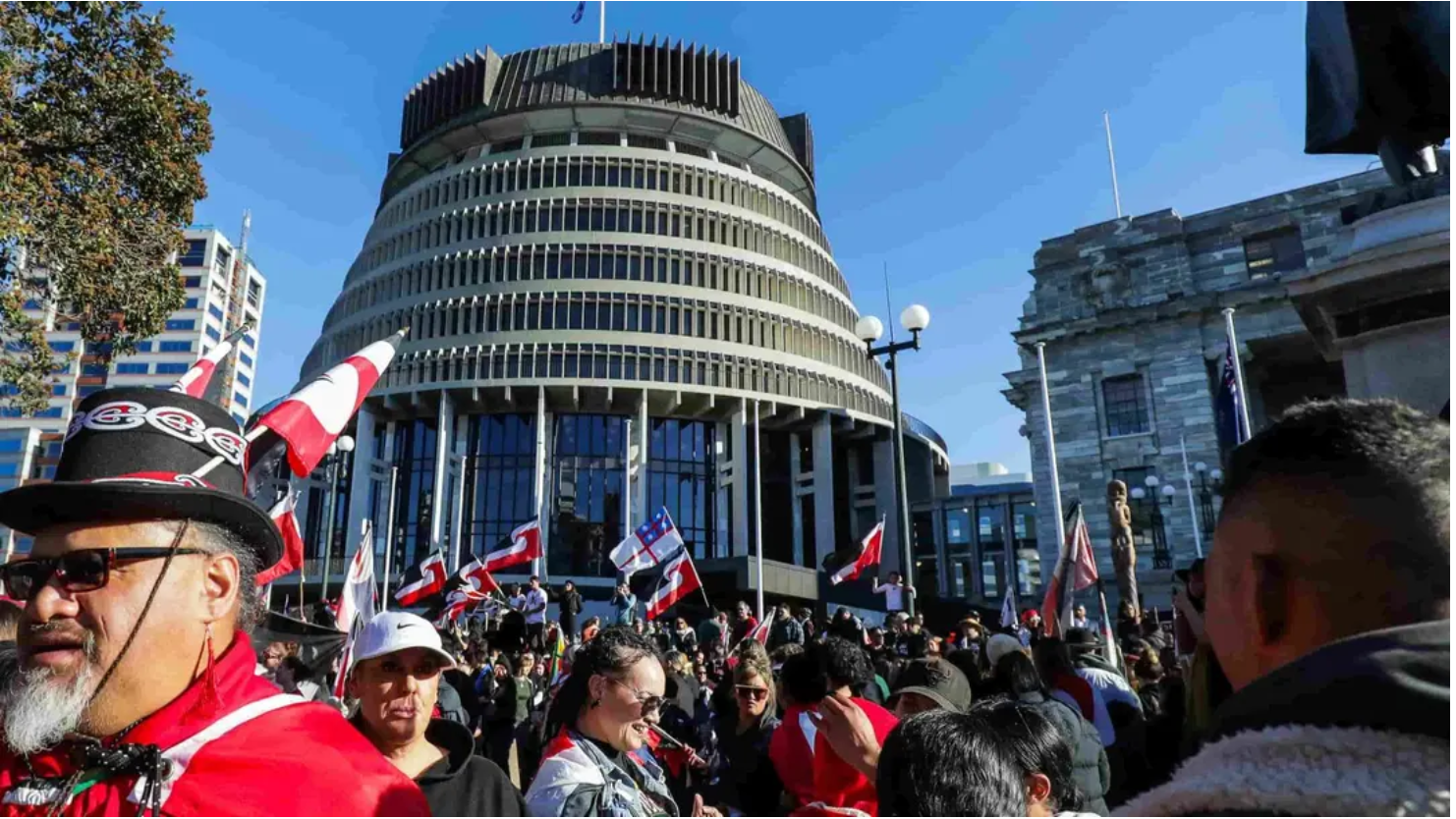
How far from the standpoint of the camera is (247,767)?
91.4 inches

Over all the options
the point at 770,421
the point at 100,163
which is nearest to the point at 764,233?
the point at 770,421

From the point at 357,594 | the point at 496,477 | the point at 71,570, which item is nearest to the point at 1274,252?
the point at 357,594

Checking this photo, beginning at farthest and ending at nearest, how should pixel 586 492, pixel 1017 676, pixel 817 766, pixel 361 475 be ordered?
pixel 586 492 < pixel 361 475 < pixel 1017 676 < pixel 817 766

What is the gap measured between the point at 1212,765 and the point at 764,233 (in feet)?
207

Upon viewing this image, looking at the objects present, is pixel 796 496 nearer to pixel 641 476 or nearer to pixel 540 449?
pixel 641 476

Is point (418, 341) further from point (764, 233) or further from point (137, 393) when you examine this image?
point (137, 393)

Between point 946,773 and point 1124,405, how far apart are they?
1653 inches

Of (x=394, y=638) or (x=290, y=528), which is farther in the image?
(x=290, y=528)

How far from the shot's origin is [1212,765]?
108 centimetres

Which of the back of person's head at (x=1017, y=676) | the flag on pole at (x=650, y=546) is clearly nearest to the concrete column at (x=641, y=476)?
the flag on pole at (x=650, y=546)

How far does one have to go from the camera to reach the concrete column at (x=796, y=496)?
194 ft

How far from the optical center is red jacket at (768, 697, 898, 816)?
4.31 meters

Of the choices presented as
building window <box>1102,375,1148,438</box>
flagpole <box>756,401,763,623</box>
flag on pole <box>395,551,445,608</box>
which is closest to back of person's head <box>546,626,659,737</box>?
flagpole <box>756,401,763,623</box>

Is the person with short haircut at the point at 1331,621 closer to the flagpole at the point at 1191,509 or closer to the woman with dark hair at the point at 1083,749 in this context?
the woman with dark hair at the point at 1083,749
